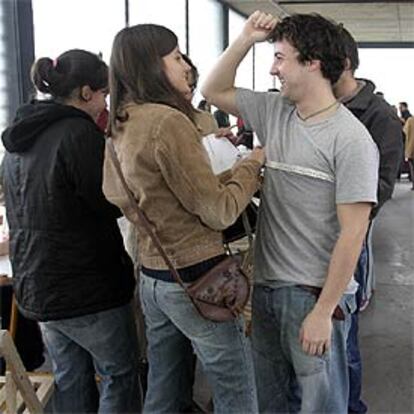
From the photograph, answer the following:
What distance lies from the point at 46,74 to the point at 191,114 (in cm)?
50

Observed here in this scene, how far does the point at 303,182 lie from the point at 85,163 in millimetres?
559

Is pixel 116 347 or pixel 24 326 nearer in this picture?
pixel 116 347

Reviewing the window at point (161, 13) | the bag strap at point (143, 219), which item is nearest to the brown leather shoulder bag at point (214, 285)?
the bag strap at point (143, 219)

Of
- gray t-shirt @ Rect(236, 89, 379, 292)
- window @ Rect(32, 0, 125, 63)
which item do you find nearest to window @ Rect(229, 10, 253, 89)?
window @ Rect(32, 0, 125, 63)

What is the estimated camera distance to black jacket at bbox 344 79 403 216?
6.10 ft

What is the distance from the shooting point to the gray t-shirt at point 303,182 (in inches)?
48.1

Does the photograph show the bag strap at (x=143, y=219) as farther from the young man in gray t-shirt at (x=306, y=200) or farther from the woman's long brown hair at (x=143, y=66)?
the young man in gray t-shirt at (x=306, y=200)

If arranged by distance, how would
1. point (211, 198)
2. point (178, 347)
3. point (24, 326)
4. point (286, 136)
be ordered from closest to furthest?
point (211, 198)
point (286, 136)
point (178, 347)
point (24, 326)

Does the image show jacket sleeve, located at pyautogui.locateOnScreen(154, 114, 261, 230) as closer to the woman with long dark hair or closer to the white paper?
the woman with long dark hair

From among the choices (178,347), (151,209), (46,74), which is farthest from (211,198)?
(46,74)

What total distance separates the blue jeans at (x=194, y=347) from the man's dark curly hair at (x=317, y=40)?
1.91ft

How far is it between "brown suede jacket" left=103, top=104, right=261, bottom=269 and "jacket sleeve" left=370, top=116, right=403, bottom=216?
67 cm

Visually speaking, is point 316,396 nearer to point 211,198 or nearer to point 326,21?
point 211,198

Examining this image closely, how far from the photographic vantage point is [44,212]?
60.6 inches
